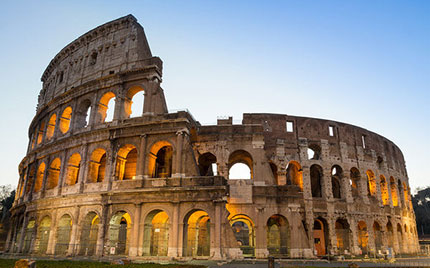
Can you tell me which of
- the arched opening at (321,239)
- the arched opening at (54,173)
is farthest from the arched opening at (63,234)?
the arched opening at (321,239)

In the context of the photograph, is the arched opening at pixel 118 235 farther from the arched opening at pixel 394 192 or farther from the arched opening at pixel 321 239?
the arched opening at pixel 394 192

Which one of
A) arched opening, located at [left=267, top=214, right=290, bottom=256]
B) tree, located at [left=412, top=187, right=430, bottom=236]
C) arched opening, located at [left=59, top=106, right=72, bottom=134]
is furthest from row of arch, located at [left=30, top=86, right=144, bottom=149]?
tree, located at [left=412, top=187, right=430, bottom=236]

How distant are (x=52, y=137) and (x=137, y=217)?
11860 millimetres

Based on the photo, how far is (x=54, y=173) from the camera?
80.1 feet

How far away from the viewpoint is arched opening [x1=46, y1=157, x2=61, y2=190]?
78.4ft

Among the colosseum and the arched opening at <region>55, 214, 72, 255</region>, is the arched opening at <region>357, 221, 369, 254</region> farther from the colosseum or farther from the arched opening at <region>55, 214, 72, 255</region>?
the arched opening at <region>55, 214, 72, 255</region>

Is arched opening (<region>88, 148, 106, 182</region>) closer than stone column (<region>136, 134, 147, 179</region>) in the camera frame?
No

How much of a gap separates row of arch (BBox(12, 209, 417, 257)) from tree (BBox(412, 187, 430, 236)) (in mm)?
27877

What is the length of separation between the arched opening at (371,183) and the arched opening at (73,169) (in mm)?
24478

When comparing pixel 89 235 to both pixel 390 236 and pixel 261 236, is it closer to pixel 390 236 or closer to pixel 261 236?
pixel 261 236

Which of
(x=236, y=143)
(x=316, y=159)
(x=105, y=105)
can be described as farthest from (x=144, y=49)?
(x=316, y=159)

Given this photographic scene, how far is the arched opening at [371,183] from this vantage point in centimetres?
2773

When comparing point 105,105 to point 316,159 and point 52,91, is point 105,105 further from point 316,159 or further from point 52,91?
point 316,159

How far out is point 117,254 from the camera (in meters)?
18.9
